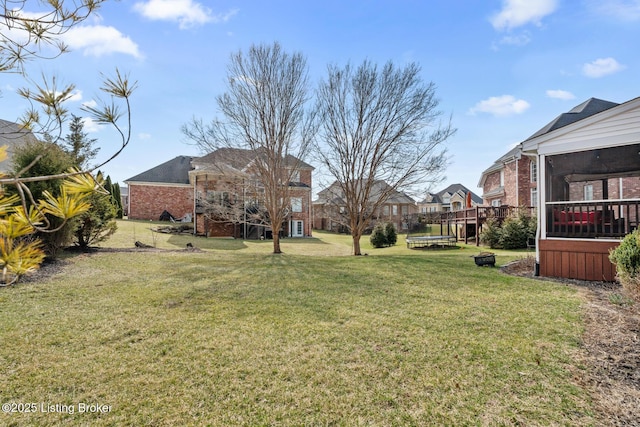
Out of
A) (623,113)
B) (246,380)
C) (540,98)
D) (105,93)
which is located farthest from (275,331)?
(540,98)

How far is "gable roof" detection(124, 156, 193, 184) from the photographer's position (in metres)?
27.0

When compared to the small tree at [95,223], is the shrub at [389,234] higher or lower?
lower

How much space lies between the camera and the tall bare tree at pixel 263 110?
12469mm

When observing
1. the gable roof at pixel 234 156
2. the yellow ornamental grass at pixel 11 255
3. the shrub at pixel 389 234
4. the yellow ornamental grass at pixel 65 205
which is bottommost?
the shrub at pixel 389 234

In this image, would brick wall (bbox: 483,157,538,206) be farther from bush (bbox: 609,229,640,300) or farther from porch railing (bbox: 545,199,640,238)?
bush (bbox: 609,229,640,300)

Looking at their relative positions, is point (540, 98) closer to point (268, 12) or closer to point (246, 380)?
point (268, 12)

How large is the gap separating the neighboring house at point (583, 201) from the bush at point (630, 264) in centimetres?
217

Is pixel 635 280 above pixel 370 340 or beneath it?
above

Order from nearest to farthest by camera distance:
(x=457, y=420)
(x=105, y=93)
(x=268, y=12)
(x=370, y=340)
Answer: (x=105, y=93), (x=457, y=420), (x=370, y=340), (x=268, y=12)

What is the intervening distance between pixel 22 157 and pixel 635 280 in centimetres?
1202

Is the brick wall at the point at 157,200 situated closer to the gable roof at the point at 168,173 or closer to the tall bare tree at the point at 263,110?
the gable roof at the point at 168,173

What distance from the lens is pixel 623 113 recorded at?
6.38 meters

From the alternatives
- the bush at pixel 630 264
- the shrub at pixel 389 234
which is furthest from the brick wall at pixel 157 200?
the bush at pixel 630 264

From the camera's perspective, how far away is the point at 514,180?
70.5 feet
